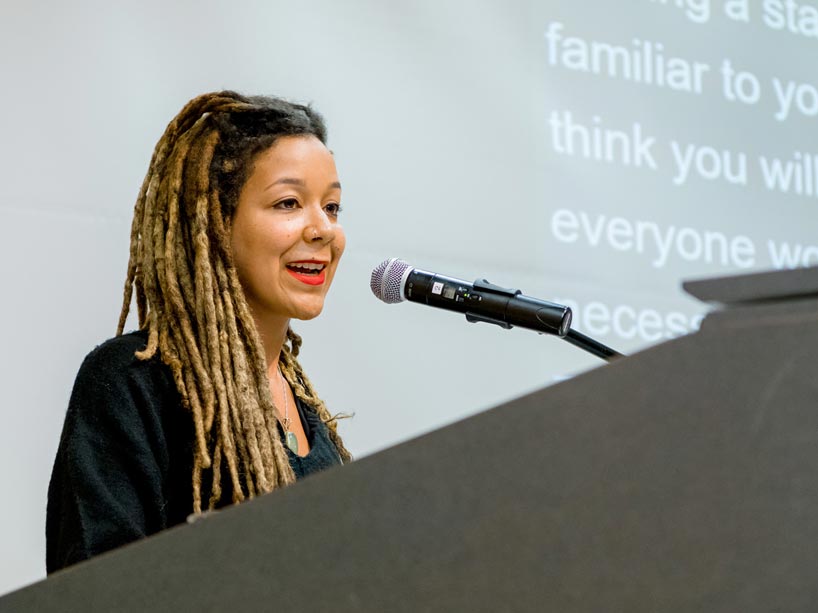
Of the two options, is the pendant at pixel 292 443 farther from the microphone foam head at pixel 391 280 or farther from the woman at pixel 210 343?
the microphone foam head at pixel 391 280

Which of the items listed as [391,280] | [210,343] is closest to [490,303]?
[391,280]

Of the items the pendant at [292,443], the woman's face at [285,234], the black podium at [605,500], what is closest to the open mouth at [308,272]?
the woman's face at [285,234]

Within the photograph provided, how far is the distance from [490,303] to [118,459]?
1.70 feet

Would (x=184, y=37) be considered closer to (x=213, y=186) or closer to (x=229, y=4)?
(x=229, y=4)

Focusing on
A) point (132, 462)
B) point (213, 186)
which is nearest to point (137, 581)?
point (132, 462)

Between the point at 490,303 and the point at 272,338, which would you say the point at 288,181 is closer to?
the point at 272,338

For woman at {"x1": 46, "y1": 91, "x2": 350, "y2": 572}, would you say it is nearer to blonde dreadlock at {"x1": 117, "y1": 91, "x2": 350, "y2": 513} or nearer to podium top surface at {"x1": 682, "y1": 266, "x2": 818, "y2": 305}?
blonde dreadlock at {"x1": 117, "y1": 91, "x2": 350, "y2": 513}

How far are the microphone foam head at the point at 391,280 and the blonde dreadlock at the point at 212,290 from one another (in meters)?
0.27

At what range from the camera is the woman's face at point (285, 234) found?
1.87 m

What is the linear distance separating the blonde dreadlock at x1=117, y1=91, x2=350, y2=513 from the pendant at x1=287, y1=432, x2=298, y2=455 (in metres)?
0.04

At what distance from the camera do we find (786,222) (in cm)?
325

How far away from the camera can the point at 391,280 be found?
1.59m

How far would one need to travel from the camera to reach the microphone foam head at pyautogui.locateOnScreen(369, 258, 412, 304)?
157 cm

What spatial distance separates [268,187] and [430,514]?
1301 millimetres
